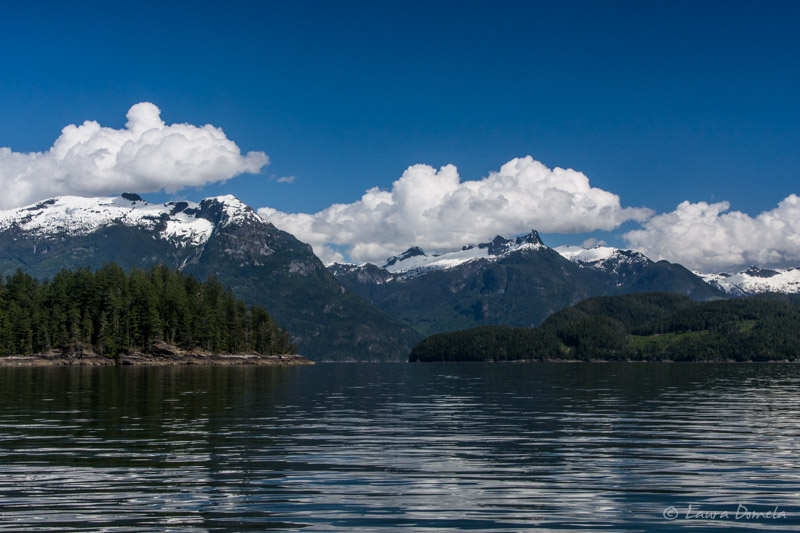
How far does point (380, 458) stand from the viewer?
3225 cm

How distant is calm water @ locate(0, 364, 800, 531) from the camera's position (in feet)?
68.9

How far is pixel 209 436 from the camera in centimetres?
3953

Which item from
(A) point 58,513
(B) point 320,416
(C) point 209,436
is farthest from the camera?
(B) point 320,416

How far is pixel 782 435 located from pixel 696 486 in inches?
798

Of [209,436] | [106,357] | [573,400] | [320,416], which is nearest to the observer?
[209,436]

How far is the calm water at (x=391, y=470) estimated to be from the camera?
827 inches

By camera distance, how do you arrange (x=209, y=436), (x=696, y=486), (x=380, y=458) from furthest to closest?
(x=209, y=436) → (x=380, y=458) → (x=696, y=486)

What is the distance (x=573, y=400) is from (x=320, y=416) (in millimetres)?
30963

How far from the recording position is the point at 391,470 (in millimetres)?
29016

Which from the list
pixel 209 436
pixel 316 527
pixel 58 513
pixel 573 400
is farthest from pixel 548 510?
pixel 573 400

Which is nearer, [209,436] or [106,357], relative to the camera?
[209,436]

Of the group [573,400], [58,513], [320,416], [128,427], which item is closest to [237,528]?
[58,513]

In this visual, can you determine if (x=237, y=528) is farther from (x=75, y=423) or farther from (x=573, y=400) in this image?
(x=573, y=400)

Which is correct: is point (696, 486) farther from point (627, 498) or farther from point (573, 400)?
point (573, 400)
